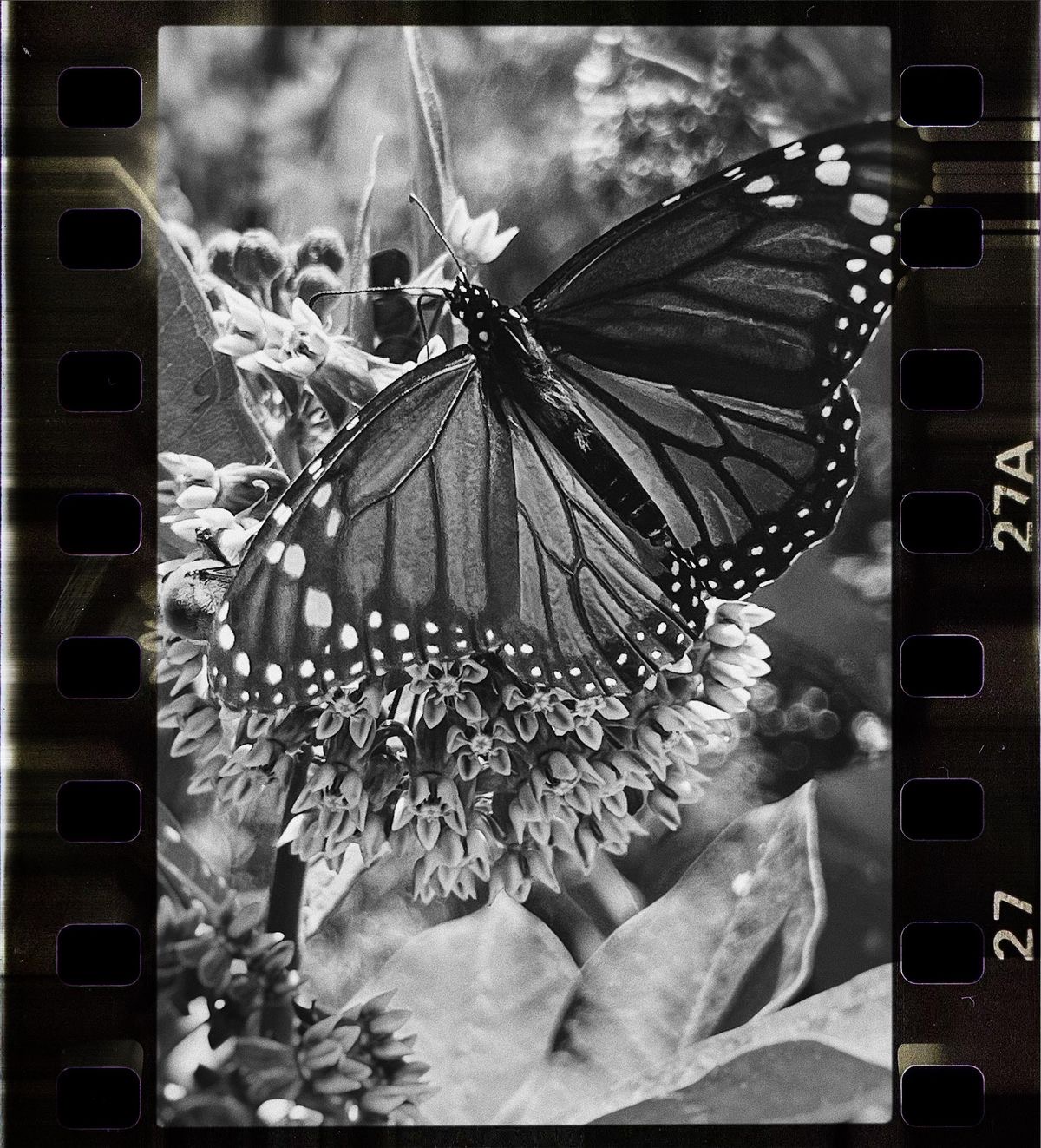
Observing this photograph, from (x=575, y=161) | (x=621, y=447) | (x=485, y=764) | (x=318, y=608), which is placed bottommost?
(x=485, y=764)

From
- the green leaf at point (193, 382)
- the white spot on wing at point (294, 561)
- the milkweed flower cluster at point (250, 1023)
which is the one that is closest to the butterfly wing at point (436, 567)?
the white spot on wing at point (294, 561)

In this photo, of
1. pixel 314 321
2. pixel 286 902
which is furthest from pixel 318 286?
pixel 286 902

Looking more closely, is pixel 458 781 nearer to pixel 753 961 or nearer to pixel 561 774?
pixel 561 774

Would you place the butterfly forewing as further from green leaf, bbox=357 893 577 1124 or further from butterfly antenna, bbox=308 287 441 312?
green leaf, bbox=357 893 577 1124

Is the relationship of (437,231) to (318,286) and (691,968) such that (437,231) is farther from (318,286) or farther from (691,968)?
(691,968)

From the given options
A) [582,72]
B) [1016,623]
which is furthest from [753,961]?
[582,72]

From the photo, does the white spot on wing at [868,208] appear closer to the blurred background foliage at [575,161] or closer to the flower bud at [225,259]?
the blurred background foliage at [575,161]
